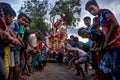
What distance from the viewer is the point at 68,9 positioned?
40781 millimetres

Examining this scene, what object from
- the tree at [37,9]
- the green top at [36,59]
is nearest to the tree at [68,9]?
the tree at [37,9]

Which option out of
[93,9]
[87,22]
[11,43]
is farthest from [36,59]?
[11,43]

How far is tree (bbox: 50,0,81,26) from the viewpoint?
133 feet

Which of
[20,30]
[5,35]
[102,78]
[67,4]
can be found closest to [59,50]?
[20,30]

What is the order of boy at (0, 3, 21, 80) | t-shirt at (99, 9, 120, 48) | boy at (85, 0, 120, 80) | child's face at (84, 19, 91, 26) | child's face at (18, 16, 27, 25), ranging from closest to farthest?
boy at (0, 3, 21, 80), boy at (85, 0, 120, 80), t-shirt at (99, 9, 120, 48), child's face at (18, 16, 27, 25), child's face at (84, 19, 91, 26)

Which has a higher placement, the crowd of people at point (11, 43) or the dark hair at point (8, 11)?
the dark hair at point (8, 11)

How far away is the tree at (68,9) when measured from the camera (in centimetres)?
4047

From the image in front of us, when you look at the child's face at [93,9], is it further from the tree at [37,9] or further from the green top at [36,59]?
the tree at [37,9]

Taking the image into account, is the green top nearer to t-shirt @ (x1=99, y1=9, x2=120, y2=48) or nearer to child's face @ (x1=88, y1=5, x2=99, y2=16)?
child's face @ (x1=88, y1=5, x2=99, y2=16)

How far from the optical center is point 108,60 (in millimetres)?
4441

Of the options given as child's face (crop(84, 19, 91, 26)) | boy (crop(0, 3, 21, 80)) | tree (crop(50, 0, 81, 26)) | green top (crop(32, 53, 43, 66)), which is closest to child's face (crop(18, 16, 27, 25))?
child's face (crop(84, 19, 91, 26))

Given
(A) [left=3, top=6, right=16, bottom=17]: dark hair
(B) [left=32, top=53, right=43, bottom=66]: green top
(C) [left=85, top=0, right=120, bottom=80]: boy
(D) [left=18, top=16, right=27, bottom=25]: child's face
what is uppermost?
Result: (A) [left=3, top=6, right=16, bottom=17]: dark hair

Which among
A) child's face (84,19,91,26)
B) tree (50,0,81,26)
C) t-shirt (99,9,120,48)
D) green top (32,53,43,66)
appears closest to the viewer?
t-shirt (99,9,120,48)

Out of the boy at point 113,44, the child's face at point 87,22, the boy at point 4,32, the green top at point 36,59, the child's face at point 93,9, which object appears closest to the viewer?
the boy at point 4,32
